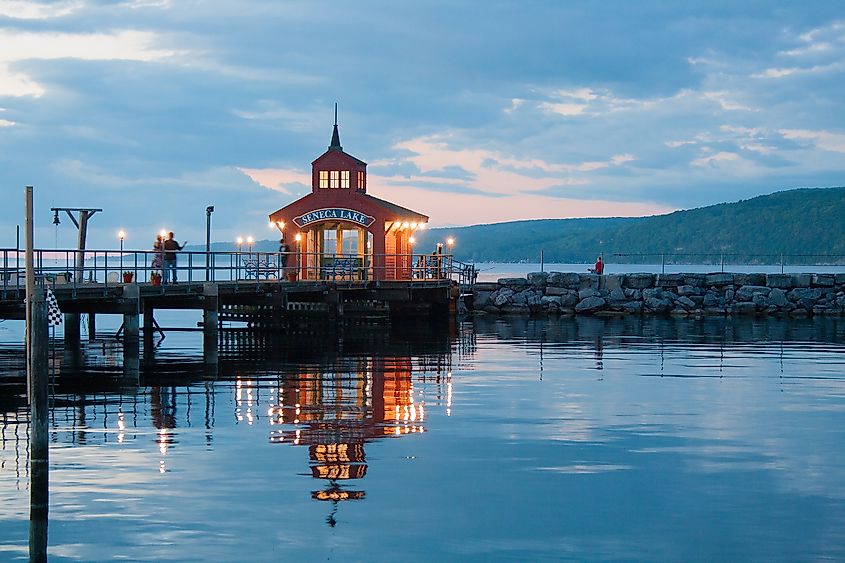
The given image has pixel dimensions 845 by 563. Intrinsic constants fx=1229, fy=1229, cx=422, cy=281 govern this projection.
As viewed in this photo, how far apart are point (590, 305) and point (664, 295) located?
368cm

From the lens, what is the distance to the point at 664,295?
56562mm

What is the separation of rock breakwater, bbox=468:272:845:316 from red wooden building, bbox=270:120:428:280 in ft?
27.2

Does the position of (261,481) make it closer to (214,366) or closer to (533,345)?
(214,366)

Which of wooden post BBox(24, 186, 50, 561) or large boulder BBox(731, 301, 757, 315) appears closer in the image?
wooden post BBox(24, 186, 50, 561)

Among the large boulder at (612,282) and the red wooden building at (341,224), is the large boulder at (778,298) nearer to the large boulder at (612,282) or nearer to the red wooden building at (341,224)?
the large boulder at (612,282)

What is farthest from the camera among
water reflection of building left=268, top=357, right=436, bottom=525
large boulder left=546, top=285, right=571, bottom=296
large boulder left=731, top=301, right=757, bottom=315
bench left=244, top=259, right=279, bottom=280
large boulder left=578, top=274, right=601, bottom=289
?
large boulder left=578, top=274, right=601, bottom=289

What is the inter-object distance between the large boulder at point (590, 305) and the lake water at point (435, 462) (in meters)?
23.7

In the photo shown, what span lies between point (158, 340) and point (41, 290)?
24620 millimetres

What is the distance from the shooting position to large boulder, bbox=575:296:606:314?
55500mm

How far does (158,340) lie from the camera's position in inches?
1612

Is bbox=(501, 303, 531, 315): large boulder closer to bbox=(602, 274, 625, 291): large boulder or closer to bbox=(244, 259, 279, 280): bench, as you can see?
bbox=(602, 274, 625, 291): large boulder

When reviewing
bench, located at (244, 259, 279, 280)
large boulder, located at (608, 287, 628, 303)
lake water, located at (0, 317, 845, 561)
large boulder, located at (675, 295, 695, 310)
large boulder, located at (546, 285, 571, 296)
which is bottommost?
lake water, located at (0, 317, 845, 561)

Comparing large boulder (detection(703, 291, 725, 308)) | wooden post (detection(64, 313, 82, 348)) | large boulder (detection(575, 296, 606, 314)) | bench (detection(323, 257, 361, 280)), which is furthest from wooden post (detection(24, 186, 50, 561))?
large boulder (detection(703, 291, 725, 308))

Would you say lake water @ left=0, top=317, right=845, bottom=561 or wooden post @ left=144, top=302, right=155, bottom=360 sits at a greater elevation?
wooden post @ left=144, top=302, right=155, bottom=360
